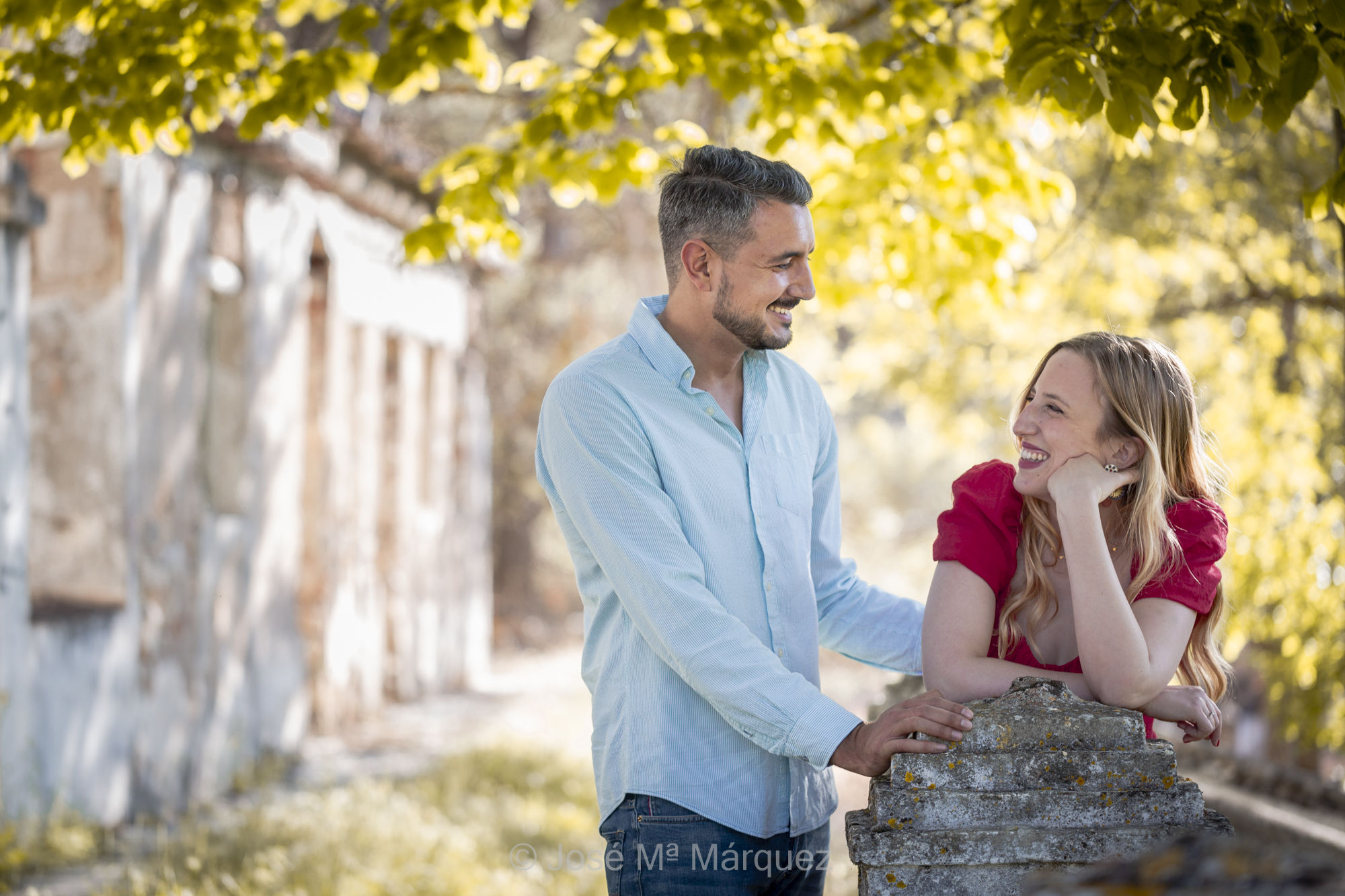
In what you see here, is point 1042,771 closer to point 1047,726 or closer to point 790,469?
point 1047,726

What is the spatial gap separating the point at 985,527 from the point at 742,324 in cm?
66

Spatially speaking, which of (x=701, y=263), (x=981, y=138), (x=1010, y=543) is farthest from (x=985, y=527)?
(x=981, y=138)

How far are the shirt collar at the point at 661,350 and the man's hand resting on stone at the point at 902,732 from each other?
800 mm

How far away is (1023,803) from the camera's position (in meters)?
1.86

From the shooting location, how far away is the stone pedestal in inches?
72.3

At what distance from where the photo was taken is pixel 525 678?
36.5 ft

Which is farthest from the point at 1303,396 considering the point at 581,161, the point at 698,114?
the point at 581,161

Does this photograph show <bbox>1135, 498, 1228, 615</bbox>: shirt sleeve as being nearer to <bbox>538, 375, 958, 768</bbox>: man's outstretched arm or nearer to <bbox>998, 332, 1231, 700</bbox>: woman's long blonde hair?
<bbox>998, 332, 1231, 700</bbox>: woman's long blonde hair

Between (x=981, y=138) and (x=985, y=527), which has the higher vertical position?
(x=981, y=138)

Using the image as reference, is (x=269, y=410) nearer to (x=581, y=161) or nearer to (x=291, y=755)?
(x=291, y=755)

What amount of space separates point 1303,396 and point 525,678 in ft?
22.9

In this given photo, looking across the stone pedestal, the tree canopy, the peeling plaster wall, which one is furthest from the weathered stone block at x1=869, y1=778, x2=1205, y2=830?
the peeling plaster wall

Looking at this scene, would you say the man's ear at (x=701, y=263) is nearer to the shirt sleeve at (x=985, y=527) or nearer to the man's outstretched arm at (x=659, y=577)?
the man's outstretched arm at (x=659, y=577)

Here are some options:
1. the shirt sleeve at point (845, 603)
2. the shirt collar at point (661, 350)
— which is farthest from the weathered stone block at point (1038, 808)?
the shirt collar at point (661, 350)
